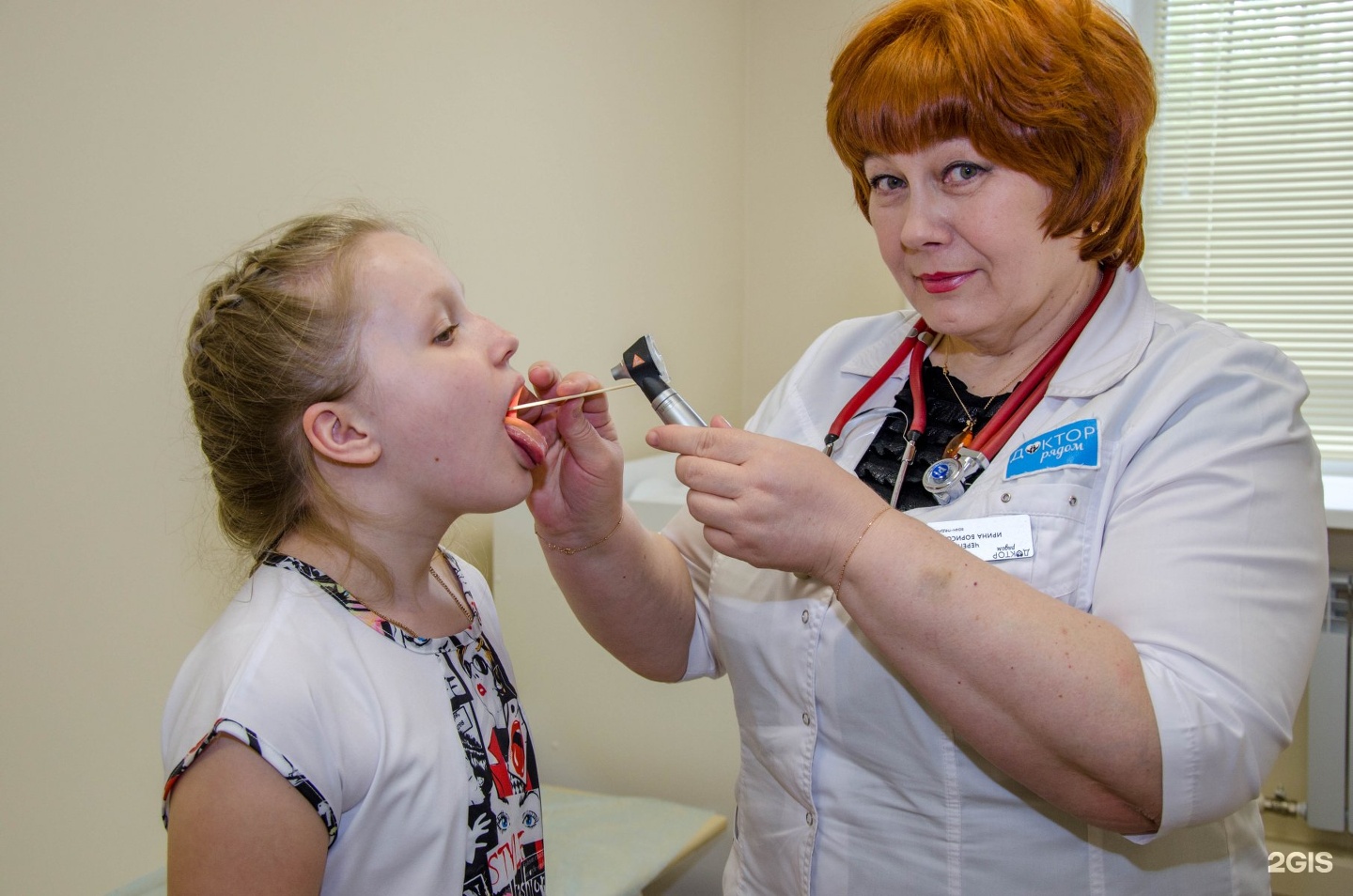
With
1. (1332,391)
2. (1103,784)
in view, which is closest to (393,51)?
(1103,784)

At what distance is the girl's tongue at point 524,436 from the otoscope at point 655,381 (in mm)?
114

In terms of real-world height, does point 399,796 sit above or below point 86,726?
above

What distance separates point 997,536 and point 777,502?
0.86ft

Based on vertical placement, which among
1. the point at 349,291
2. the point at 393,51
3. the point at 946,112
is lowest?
the point at 349,291

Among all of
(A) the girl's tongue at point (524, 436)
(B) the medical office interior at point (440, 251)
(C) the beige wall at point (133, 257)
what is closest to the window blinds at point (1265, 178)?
(B) the medical office interior at point (440, 251)

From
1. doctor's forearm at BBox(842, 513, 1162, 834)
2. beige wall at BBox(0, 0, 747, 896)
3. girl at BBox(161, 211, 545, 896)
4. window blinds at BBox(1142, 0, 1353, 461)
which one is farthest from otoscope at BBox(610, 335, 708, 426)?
window blinds at BBox(1142, 0, 1353, 461)

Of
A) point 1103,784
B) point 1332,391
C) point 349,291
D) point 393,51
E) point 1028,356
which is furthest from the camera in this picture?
point 1332,391

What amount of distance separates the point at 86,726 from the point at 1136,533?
1.49 m

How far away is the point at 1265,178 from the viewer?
Result: 3.00 m

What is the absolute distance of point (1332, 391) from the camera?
298 cm

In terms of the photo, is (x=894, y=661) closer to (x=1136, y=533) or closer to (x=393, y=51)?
(x=1136, y=533)

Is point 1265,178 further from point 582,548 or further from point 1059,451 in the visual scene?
point 582,548

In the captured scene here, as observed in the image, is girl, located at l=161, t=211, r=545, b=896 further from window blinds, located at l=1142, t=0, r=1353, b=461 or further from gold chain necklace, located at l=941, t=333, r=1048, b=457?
window blinds, located at l=1142, t=0, r=1353, b=461

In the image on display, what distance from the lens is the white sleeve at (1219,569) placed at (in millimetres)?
896
